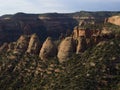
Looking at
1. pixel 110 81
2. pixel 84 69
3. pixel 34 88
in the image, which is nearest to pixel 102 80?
pixel 110 81

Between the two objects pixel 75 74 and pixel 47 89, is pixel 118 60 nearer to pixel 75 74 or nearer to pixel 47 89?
pixel 75 74

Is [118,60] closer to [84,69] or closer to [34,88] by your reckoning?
[84,69]

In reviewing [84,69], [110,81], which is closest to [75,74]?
[84,69]

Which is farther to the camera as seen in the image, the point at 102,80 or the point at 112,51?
the point at 112,51

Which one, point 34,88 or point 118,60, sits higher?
point 118,60

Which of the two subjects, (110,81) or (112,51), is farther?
(112,51)

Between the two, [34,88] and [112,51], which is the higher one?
[112,51]

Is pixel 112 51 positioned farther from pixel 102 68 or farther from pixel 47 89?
pixel 47 89
